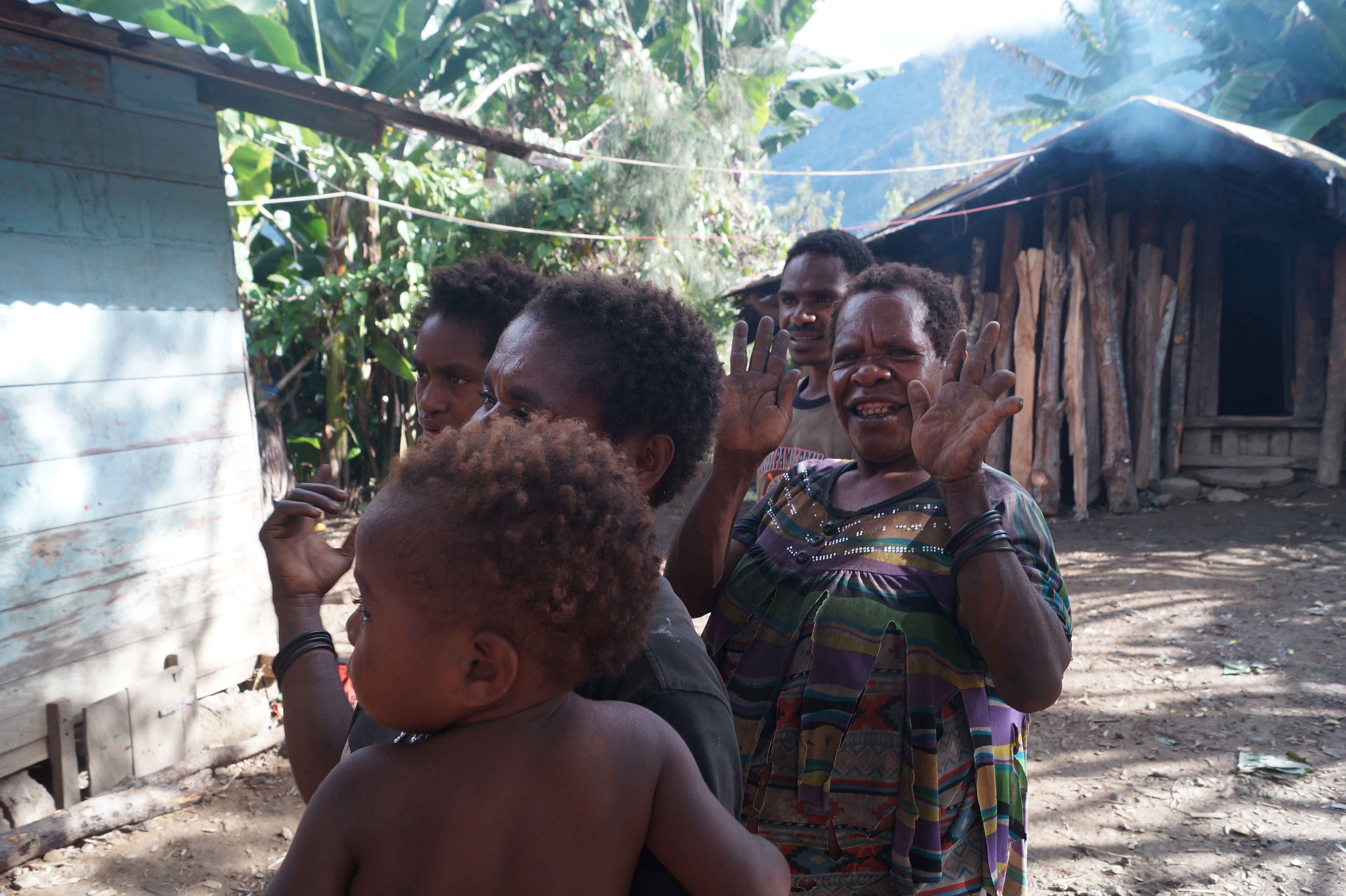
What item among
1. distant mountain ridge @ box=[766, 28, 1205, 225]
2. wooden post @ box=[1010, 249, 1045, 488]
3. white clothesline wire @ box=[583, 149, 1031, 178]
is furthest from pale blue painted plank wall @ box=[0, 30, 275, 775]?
distant mountain ridge @ box=[766, 28, 1205, 225]

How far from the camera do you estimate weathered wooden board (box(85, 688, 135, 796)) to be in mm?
3809

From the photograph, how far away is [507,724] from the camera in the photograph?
1004mm

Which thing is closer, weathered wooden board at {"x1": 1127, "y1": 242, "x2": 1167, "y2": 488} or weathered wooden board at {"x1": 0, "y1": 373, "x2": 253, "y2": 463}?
weathered wooden board at {"x1": 0, "y1": 373, "x2": 253, "y2": 463}

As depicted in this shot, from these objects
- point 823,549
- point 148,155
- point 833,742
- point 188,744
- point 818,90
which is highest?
point 818,90

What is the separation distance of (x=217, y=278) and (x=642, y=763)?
4382mm

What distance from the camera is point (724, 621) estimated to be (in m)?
1.83

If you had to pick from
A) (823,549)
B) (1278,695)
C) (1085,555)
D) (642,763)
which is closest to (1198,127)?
(1085,555)

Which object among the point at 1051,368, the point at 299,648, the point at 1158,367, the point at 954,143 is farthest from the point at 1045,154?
the point at 954,143

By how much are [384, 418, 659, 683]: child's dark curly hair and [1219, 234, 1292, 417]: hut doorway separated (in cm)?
920

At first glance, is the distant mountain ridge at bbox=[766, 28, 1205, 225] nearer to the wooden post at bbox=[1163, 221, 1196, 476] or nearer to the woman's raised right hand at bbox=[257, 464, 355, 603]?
the wooden post at bbox=[1163, 221, 1196, 476]

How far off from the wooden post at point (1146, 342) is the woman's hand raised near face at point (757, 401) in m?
7.52

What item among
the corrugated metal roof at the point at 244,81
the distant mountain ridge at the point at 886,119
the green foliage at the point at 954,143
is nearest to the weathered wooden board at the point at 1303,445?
the corrugated metal roof at the point at 244,81

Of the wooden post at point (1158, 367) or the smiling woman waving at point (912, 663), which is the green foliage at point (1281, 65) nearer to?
the wooden post at point (1158, 367)

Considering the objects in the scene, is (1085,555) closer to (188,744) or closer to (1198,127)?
(1198,127)
